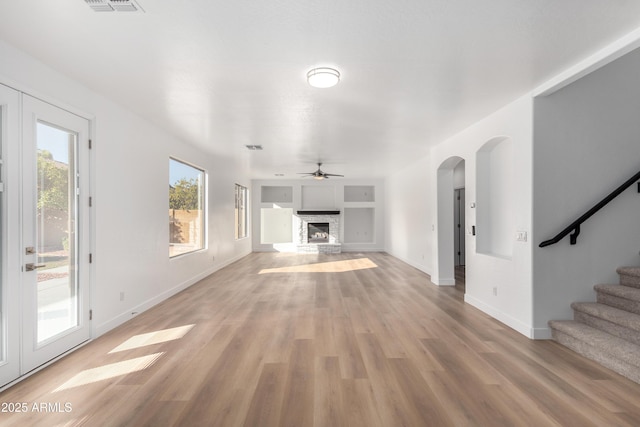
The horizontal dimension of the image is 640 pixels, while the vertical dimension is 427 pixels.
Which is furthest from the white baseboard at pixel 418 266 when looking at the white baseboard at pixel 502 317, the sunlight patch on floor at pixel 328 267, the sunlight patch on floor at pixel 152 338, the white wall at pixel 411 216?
the sunlight patch on floor at pixel 152 338

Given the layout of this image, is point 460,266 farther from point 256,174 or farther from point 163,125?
point 163,125

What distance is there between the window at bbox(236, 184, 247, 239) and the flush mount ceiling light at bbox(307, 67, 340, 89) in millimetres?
7018

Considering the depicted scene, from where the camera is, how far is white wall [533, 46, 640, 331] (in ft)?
10.7

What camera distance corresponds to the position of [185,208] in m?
5.85

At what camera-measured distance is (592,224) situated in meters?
3.26

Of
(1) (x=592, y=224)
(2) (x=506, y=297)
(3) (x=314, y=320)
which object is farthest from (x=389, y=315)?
(1) (x=592, y=224)

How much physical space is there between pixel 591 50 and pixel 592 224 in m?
1.75

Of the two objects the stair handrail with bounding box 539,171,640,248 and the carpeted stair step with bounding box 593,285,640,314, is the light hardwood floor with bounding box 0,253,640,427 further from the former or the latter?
the stair handrail with bounding box 539,171,640,248

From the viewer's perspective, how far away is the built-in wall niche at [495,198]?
4.00 metres

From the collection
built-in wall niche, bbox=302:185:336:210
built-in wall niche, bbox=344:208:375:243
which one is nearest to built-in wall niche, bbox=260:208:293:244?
built-in wall niche, bbox=302:185:336:210

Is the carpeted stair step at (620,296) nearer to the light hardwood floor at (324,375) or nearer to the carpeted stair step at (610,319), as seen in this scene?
the carpeted stair step at (610,319)

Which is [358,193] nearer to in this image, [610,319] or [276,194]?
[276,194]

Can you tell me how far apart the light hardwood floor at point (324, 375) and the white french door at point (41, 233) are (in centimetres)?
28

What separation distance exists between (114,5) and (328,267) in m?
6.70
